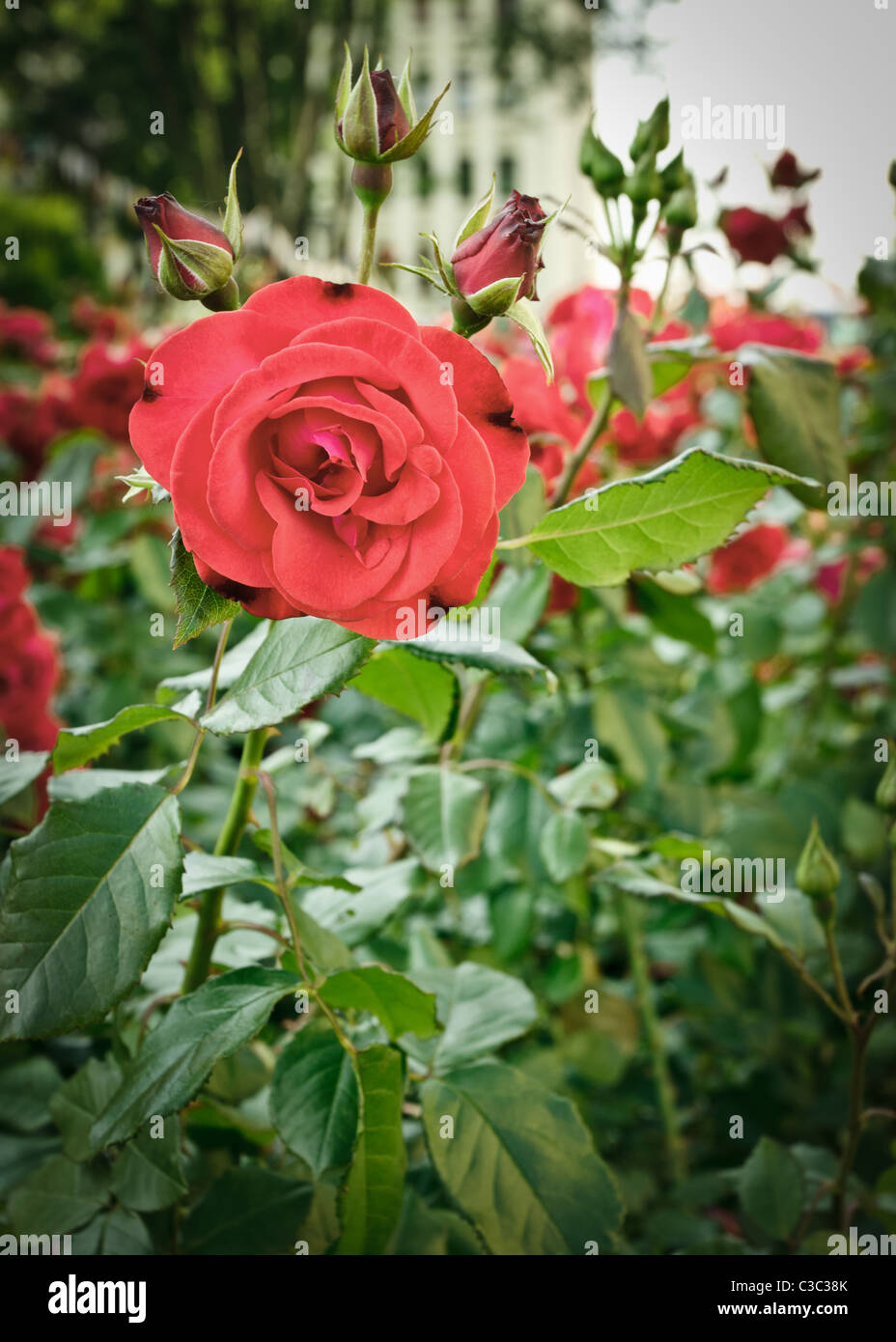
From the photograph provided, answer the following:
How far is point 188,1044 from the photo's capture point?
15.9 inches

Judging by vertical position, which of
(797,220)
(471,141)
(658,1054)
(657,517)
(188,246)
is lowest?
(658,1054)

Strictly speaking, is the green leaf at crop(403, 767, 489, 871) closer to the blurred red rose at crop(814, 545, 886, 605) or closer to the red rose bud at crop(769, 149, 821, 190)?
the red rose bud at crop(769, 149, 821, 190)

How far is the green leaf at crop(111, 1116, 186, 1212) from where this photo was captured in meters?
0.47

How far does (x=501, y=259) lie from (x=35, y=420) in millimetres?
1231

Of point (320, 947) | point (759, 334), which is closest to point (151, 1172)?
point (320, 947)

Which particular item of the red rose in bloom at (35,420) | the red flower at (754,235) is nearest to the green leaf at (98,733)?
the red flower at (754,235)

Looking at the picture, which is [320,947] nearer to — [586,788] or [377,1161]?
[377,1161]

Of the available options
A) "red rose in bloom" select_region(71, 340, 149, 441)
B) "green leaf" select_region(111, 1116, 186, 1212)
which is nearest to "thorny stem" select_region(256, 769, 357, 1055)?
"green leaf" select_region(111, 1116, 186, 1212)

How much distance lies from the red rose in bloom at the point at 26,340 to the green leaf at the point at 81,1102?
1793 mm

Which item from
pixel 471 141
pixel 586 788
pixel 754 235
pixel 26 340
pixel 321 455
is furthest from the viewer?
pixel 471 141

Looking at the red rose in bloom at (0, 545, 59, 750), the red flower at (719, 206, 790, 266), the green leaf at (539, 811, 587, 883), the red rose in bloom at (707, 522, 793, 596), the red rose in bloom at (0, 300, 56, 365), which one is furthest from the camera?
the red rose in bloom at (0, 300, 56, 365)

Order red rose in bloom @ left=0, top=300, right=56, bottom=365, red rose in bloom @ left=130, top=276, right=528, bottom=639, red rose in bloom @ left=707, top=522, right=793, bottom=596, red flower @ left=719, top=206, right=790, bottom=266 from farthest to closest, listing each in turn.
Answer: red rose in bloom @ left=0, top=300, right=56, bottom=365
red rose in bloom @ left=707, top=522, right=793, bottom=596
red flower @ left=719, top=206, right=790, bottom=266
red rose in bloom @ left=130, top=276, right=528, bottom=639

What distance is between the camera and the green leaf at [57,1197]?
0.49 meters

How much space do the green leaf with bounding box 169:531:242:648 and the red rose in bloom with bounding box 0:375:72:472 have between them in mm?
1120
